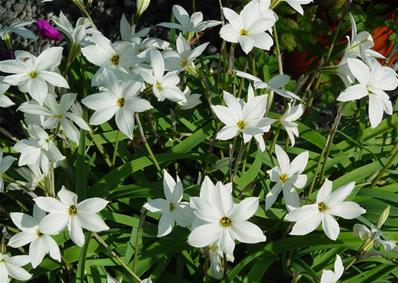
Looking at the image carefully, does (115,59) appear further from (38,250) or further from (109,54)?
(38,250)

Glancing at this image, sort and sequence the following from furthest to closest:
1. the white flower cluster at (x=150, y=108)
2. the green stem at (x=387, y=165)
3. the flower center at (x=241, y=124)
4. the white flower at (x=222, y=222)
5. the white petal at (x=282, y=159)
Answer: the green stem at (x=387, y=165)
the white petal at (x=282, y=159)
the flower center at (x=241, y=124)
the white flower cluster at (x=150, y=108)
the white flower at (x=222, y=222)

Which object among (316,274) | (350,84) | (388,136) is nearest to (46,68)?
(350,84)

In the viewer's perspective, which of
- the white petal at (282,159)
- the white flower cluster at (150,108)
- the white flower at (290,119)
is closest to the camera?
the white flower cluster at (150,108)

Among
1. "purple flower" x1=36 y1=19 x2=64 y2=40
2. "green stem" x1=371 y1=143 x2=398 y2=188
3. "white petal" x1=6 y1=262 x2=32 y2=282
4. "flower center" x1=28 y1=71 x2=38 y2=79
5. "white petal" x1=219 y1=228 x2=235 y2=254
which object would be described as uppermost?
"flower center" x1=28 y1=71 x2=38 y2=79

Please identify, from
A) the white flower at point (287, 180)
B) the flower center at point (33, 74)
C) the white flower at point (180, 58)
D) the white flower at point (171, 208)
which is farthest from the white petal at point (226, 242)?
the flower center at point (33, 74)

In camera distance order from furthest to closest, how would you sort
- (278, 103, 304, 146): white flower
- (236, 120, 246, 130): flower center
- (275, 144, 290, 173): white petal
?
(278, 103, 304, 146): white flower < (275, 144, 290, 173): white petal < (236, 120, 246, 130): flower center

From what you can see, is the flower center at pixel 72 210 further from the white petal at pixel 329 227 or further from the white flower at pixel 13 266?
the white petal at pixel 329 227

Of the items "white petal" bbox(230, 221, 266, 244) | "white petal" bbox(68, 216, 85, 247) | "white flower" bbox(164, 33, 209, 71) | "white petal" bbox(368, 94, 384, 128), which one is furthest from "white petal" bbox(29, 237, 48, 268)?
"white petal" bbox(368, 94, 384, 128)

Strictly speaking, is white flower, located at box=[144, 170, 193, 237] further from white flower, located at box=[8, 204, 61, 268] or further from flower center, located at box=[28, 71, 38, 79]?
flower center, located at box=[28, 71, 38, 79]
